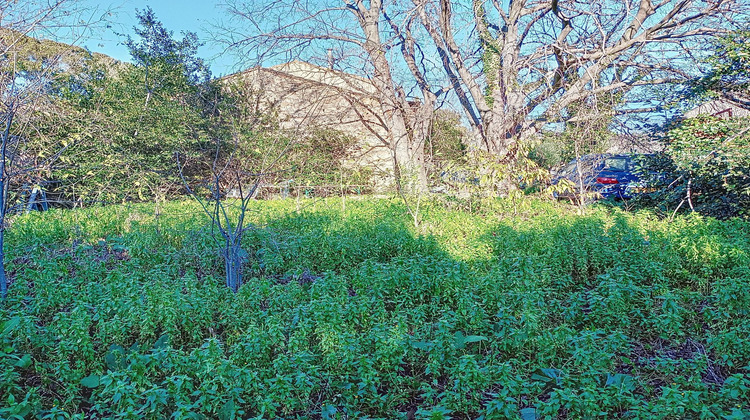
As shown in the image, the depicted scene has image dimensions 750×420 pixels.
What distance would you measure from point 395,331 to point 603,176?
32.0ft

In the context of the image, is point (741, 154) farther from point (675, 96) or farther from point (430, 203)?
point (430, 203)

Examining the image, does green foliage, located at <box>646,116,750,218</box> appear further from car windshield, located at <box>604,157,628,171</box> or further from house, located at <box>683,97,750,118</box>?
car windshield, located at <box>604,157,628,171</box>

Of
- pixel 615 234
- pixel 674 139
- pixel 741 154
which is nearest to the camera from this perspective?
pixel 615 234

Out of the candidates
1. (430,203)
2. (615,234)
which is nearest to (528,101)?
(430,203)

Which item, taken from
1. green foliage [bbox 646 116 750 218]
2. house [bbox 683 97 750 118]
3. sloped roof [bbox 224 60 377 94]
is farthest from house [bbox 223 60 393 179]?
house [bbox 683 97 750 118]

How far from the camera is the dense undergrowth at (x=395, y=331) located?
93.3 inches

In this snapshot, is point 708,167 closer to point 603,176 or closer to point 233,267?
point 603,176

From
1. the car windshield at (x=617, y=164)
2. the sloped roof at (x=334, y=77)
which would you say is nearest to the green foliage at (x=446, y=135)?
the sloped roof at (x=334, y=77)

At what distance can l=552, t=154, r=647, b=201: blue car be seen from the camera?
28.2 feet

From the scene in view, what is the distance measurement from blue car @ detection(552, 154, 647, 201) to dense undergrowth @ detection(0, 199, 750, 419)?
3.06 metres

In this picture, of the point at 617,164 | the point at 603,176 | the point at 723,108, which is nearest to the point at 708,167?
the point at 723,108

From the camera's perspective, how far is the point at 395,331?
2814 millimetres

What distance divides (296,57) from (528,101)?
5.44 metres

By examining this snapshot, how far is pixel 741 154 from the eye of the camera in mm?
6254
